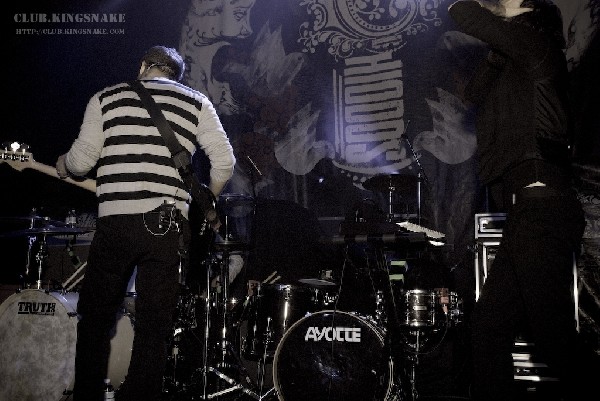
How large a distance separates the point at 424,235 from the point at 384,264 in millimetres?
292

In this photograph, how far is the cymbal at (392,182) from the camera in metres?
5.26

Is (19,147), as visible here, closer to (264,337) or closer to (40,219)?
(40,219)

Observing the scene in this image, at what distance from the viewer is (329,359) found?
14.0 feet

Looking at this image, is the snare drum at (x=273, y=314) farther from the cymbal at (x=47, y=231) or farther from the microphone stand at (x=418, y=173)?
the cymbal at (x=47, y=231)

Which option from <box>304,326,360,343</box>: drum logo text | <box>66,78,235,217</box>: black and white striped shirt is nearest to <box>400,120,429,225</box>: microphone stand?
<box>304,326,360,343</box>: drum logo text

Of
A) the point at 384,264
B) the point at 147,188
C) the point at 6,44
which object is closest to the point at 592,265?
the point at 384,264

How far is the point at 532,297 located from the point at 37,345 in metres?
3.58

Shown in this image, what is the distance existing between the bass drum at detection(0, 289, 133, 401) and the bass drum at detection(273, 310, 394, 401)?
1295mm

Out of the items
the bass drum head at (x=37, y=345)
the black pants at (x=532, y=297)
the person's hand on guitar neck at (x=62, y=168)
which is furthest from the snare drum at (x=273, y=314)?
the black pants at (x=532, y=297)

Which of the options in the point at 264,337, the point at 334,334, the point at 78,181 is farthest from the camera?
the point at 264,337

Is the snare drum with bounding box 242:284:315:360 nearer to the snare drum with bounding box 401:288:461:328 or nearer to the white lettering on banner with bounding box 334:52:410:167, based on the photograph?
the snare drum with bounding box 401:288:461:328

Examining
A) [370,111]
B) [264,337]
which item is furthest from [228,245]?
[370,111]

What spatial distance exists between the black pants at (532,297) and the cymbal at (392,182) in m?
2.70

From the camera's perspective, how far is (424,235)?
2.87 metres
